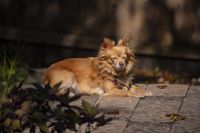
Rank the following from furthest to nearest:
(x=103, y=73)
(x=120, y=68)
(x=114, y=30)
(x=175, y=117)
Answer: (x=114, y=30) → (x=103, y=73) → (x=120, y=68) → (x=175, y=117)

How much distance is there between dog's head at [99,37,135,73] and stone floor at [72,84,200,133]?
1.43 ft

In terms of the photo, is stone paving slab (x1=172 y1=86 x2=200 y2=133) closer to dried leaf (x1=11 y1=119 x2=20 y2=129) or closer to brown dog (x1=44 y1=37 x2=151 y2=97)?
brown dog (x1=44 y1=37 x2=151 y2=97)

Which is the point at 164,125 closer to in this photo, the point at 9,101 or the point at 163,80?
the point at 9,101

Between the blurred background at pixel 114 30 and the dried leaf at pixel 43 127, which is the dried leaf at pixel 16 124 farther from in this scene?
the blurred background at pixel 114 30

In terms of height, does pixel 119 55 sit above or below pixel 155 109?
above

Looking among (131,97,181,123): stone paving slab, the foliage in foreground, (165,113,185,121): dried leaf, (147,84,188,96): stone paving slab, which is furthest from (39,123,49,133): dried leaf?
(147,84,188,96): stone paving slab

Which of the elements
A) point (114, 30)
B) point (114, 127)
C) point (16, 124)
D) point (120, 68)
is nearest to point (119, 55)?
point (120, 68)

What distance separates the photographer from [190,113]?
7.18m

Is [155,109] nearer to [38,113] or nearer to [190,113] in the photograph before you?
[190,113]

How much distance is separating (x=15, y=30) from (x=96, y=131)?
5.07m

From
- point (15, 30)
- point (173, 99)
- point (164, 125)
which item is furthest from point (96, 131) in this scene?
point (15, 30)

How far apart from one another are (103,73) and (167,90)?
960 millimetres

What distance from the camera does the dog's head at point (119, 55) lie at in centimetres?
796

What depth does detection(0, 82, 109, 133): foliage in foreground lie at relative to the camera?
13.7ft
